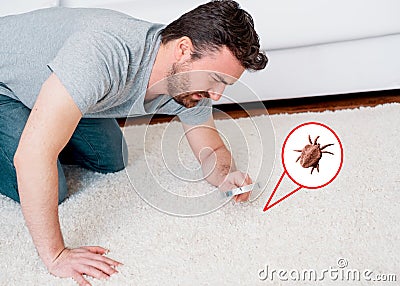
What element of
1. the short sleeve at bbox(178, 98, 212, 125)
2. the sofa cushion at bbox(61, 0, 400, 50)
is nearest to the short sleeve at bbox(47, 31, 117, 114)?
the short sleeve at bbox(178, 98, 212, 125)

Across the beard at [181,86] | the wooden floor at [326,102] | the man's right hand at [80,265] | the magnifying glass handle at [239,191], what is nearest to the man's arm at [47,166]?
the man's right hand at [80,265]

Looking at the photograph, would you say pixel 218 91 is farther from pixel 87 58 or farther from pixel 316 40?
pixel 316 40

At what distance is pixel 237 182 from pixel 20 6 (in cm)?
85

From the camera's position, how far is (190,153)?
1.51 metres

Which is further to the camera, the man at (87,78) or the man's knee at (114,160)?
the man's knee at (114,160)

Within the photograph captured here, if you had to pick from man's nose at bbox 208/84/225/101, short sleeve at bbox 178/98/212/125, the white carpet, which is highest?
man's nose at bbox 208/84/225/101

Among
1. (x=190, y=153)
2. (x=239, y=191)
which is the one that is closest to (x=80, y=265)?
(x=239, y=191)

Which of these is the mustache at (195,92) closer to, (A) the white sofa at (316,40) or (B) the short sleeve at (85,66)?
(B) the short sleeve at (85,66)

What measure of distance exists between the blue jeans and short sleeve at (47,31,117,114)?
315 millimetres

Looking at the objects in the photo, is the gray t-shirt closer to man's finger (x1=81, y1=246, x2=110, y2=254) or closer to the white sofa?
man's finger (x1=81, y1=246, x2=110, y2=254)

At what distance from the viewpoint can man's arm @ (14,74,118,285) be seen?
0.99 meters

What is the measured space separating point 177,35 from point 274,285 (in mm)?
507

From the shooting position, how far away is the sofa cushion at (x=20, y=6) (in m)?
1.66

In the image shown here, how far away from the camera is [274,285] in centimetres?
107
